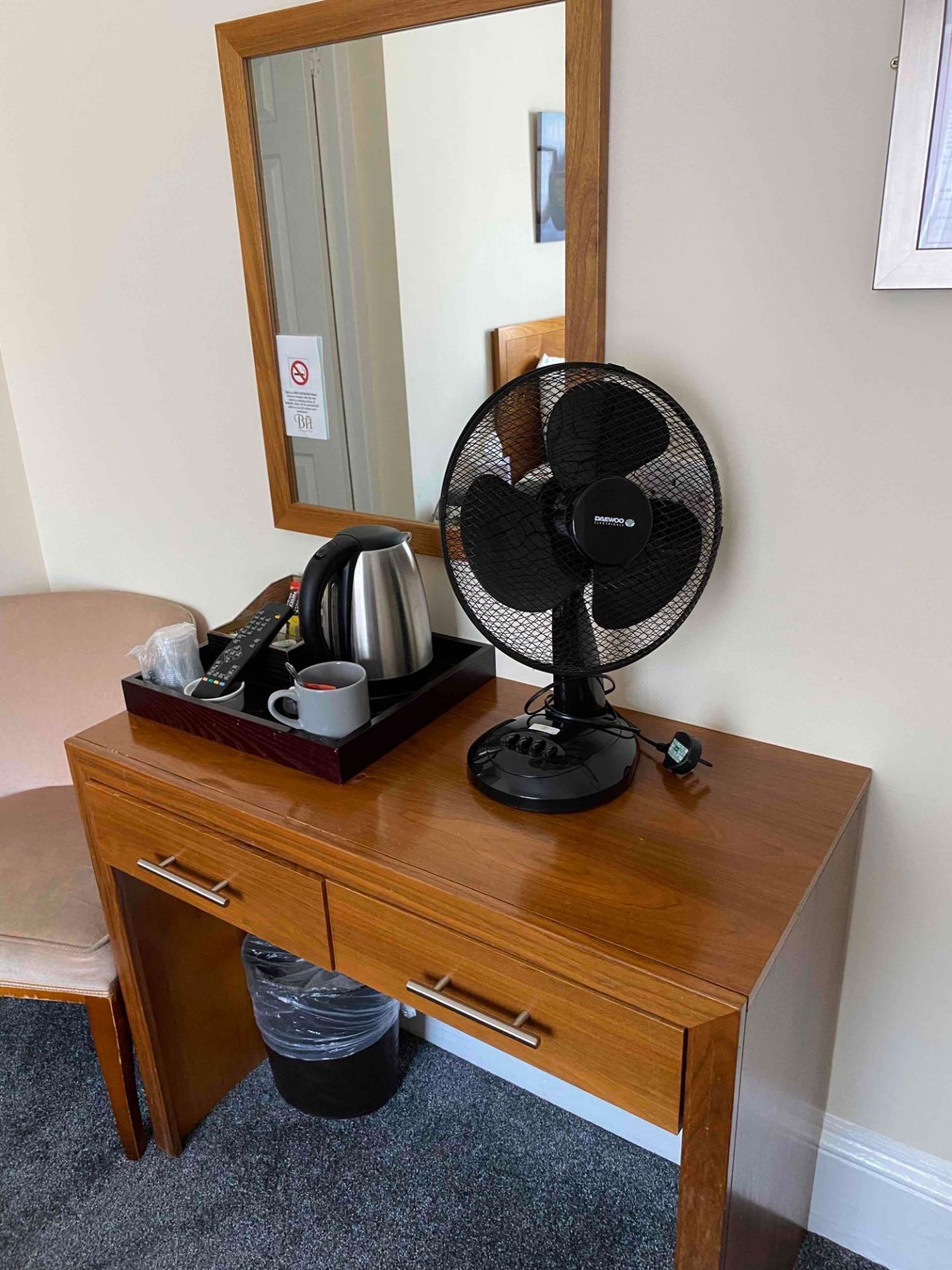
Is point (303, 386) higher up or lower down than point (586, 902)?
higher up

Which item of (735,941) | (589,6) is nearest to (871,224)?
(589,6)

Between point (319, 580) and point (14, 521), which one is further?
point (14, 521)

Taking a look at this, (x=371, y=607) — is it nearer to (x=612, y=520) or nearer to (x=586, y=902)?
(x=612, y=520)

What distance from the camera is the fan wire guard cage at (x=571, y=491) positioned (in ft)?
3.47

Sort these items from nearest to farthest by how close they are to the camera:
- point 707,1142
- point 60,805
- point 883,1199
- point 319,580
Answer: point 707,1142, point 319,580, point 883,1199, point 60,805

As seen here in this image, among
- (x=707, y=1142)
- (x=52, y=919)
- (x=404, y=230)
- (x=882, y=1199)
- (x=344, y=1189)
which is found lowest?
(x=344, y=1189)

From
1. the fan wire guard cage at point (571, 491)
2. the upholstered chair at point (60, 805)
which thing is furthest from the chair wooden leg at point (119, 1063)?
the fan wire guard cage at point (571, 491)

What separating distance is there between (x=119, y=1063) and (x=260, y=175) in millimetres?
1388

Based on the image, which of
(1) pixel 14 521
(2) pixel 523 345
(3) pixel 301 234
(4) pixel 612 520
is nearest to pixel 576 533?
(4) pixel 612 520

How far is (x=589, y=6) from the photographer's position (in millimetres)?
1047

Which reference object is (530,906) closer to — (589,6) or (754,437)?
(754,437)

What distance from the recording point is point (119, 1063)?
1498 mm

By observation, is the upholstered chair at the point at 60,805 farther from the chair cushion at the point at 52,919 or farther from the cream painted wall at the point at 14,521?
the cream painted wall at the point at 14,521

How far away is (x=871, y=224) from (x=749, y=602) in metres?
0.44
